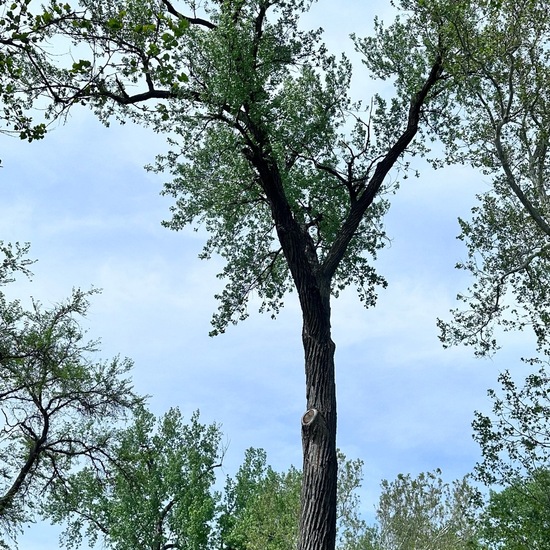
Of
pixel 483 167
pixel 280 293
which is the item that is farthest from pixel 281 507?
pixel 483 167

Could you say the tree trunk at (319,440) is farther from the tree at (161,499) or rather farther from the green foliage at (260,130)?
the tree at (161,499)

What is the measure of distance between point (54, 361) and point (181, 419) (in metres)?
17.1

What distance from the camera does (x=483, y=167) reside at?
1595 centimetres

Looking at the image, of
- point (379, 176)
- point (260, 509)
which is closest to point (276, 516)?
point (260, 509)

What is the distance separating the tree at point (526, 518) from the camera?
18547 mm

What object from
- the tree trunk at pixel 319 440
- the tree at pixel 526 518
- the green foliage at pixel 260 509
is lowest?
the tree trunk at pixel 319 440

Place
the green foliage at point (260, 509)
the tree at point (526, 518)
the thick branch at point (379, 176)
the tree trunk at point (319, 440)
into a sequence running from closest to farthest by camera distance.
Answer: the tree trunk at point (319, 440) → the thick branch at point (379, 176) → the tree at point (526, 518) → the green foliage at point (260, 509)

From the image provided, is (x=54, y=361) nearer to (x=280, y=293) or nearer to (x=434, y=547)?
(x=280, y=293)

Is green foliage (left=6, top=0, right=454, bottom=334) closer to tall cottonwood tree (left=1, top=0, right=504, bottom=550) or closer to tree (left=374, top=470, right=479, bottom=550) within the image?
tall cottonwood tree (left=1, top=0, right=504, bottom=550)

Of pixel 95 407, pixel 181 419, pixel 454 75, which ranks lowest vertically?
pixel 95 407

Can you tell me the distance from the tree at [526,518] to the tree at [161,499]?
554 inches

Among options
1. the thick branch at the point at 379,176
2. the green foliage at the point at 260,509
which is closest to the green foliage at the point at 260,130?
the thick branch at the point at 379,176

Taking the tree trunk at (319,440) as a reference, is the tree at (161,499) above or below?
above

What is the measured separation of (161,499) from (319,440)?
23931 millimetres
